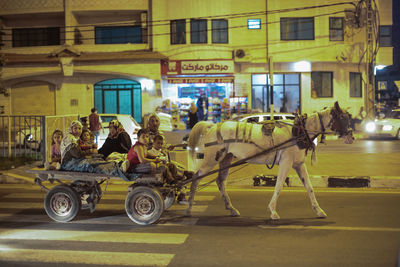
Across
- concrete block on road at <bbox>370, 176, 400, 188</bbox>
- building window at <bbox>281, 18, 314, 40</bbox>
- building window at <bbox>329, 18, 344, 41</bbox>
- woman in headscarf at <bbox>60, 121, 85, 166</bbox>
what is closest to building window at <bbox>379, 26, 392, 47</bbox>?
building window at <bbox>329, 18, 344, 41</bbox>

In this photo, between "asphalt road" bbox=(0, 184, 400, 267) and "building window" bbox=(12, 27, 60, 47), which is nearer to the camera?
"asphalt road" bbox=(0, 184, 400, 267)

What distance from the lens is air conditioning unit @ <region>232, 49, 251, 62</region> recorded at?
29.6m

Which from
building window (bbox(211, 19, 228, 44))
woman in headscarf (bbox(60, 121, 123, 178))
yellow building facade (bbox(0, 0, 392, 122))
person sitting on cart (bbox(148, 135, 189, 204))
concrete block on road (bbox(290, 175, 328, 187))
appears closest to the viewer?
woman in headscarf (bbox(60, 121, 123, 178))

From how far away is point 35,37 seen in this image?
31.3m

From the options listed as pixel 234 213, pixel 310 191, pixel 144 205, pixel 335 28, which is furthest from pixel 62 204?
pixel 335 28

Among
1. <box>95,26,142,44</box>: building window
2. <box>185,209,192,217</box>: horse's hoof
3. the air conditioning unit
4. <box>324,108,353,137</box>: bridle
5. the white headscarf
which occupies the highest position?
<box>95,26,142,44</box>: building window

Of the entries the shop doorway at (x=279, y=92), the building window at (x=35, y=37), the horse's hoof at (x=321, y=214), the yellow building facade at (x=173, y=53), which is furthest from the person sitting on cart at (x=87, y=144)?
the building window at (x=35, y=37)

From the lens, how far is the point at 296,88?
103ft

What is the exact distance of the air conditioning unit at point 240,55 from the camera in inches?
1165

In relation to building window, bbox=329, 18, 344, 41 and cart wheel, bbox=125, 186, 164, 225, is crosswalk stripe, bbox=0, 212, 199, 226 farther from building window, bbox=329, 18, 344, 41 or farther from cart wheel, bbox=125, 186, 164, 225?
building window, bbox=329, 18, 344, 41

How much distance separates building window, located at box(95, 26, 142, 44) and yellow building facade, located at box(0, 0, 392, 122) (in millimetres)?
62

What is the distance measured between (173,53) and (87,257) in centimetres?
2432

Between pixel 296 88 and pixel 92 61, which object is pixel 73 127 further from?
pixel 296 88

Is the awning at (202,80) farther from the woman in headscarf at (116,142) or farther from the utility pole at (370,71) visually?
the woman in headscarf at (116,142)
